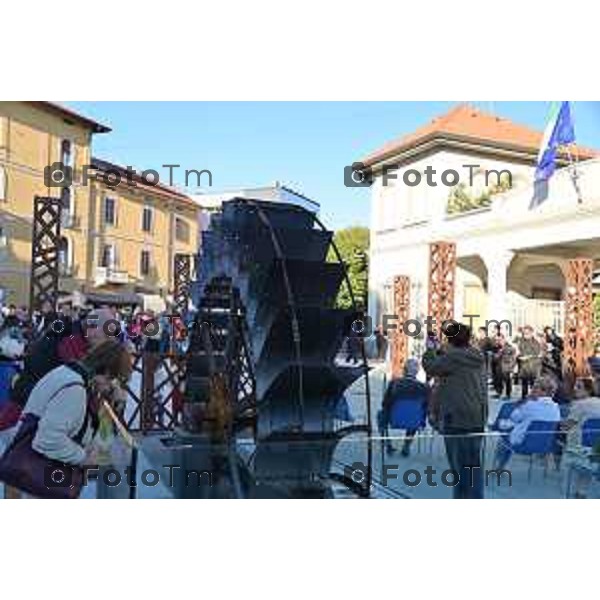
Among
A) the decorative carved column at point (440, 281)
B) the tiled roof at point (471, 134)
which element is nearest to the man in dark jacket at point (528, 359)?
the decorative carved column at point (440, 281)

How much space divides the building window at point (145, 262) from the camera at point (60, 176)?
3.34m

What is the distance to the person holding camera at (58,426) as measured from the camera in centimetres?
391

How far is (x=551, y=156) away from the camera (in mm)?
15266

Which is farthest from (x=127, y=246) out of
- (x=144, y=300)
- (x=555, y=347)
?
(x=555, y=347)

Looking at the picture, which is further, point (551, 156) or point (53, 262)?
point (551, 156)

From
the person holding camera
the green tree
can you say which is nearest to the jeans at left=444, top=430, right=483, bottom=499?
the person holding camera

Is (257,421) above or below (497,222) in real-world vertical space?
below

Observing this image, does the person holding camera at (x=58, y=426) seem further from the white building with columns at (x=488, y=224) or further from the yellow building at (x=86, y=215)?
the white building with columns at (x=488, y=224)

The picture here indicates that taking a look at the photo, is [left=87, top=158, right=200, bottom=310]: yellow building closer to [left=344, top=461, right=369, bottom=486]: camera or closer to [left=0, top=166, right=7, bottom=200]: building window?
[left=0, top=166, right=7, bottom=200]: building window

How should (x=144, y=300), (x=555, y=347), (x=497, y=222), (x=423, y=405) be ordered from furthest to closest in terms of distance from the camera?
(x=497, y=222), (x=555, y=347), (x=144, y=300), (x=423, y=405)
